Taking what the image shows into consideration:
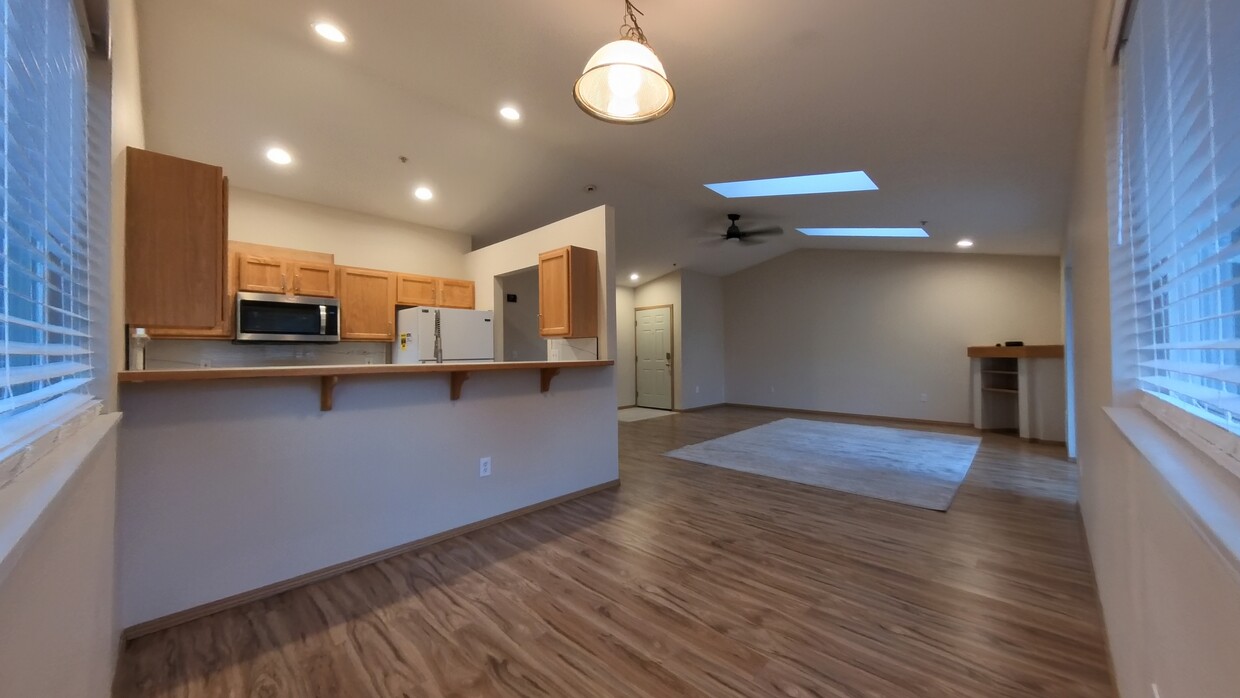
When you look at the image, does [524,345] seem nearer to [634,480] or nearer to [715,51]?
[634,480]

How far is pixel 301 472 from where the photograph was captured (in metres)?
2.17

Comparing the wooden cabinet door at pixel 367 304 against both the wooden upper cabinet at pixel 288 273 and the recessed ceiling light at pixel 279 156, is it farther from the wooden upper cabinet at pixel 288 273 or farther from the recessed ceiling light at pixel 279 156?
the recessed ceiling light at pixel 279 156

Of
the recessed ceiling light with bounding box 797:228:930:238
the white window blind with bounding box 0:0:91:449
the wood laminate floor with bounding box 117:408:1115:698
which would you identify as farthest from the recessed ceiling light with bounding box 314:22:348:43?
the recessed ceiling light with bounding box 797:228:930:238

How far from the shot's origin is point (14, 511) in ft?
1.95

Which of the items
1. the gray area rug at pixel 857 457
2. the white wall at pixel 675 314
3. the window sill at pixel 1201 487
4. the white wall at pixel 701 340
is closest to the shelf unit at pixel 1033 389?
the gray area rug at pixel 857 457

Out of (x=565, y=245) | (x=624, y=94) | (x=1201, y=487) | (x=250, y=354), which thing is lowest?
(x=1201, y=487)

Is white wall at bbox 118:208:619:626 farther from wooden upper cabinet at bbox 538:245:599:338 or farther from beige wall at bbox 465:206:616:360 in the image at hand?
beige wall at bbox 465:206:616:360

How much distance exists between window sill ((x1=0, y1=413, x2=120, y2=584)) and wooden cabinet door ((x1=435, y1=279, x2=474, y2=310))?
162 inches

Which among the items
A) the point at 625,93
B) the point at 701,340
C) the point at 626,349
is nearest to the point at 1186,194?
the point at 625,93

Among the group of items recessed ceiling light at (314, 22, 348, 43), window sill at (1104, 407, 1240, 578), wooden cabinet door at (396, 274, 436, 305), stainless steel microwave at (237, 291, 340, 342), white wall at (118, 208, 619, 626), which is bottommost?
white wall at (118, 208, 619, 626)

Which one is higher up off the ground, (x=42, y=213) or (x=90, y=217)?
(x=90, y=217)

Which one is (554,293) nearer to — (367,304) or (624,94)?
(624,94)

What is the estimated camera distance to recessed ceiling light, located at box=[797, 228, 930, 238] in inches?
211

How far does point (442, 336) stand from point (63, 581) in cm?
371
